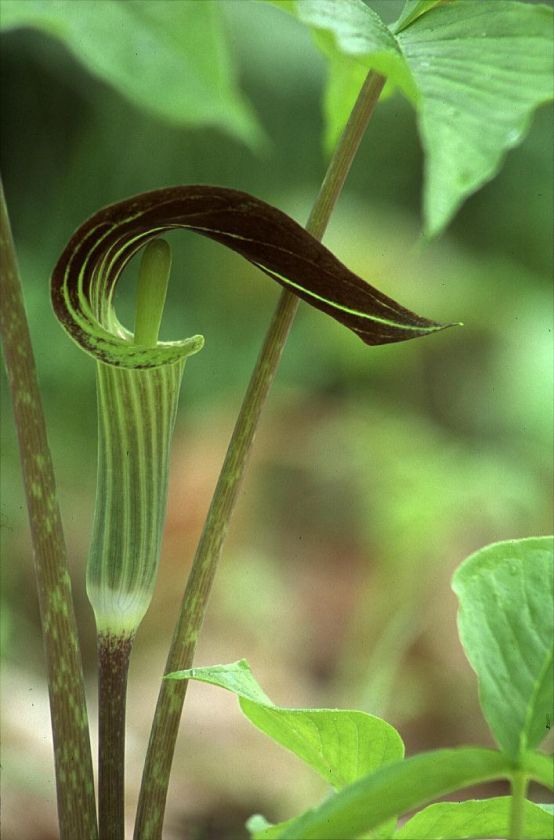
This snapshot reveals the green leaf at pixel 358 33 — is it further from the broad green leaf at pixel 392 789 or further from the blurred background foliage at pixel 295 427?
the blurred background foliage at pixel 295 427

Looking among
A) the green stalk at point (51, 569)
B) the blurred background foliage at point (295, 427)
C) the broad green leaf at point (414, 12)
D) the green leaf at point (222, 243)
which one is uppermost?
the blurred background foliage at point (295, 427)

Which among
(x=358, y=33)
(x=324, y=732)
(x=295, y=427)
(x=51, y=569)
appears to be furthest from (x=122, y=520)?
(x=295, y=427)

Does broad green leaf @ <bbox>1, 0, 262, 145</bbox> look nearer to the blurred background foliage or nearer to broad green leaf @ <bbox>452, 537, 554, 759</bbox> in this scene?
broad green leaf @ <bbox>452, 537, 554, 759</bbox>

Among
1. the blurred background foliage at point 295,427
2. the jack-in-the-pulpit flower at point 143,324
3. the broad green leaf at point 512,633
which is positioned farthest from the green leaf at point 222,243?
the blurred background foliage at point 295,427

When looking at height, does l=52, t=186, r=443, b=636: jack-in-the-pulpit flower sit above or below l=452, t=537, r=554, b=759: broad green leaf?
above

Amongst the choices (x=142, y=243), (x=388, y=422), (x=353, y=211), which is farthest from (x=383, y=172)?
(x=142, y=243)

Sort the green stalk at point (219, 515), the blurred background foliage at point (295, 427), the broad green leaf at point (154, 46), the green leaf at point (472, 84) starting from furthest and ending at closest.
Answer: the blurred background foliage at point (295, 427), the green stalk at point (219, 515), the broad green leaf at point (154, 46), the green leaf at point (472, 84)

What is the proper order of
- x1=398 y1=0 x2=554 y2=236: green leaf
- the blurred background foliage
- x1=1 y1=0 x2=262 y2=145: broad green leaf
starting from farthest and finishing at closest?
the blurred background foliage < x1=1 y1=0 x2=262 y2=145: broad green leaf < x1=398 y1=0 x2=554 y2=236: green leaf

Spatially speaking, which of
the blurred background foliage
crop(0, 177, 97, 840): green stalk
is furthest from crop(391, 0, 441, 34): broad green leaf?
the blurred background foliage
